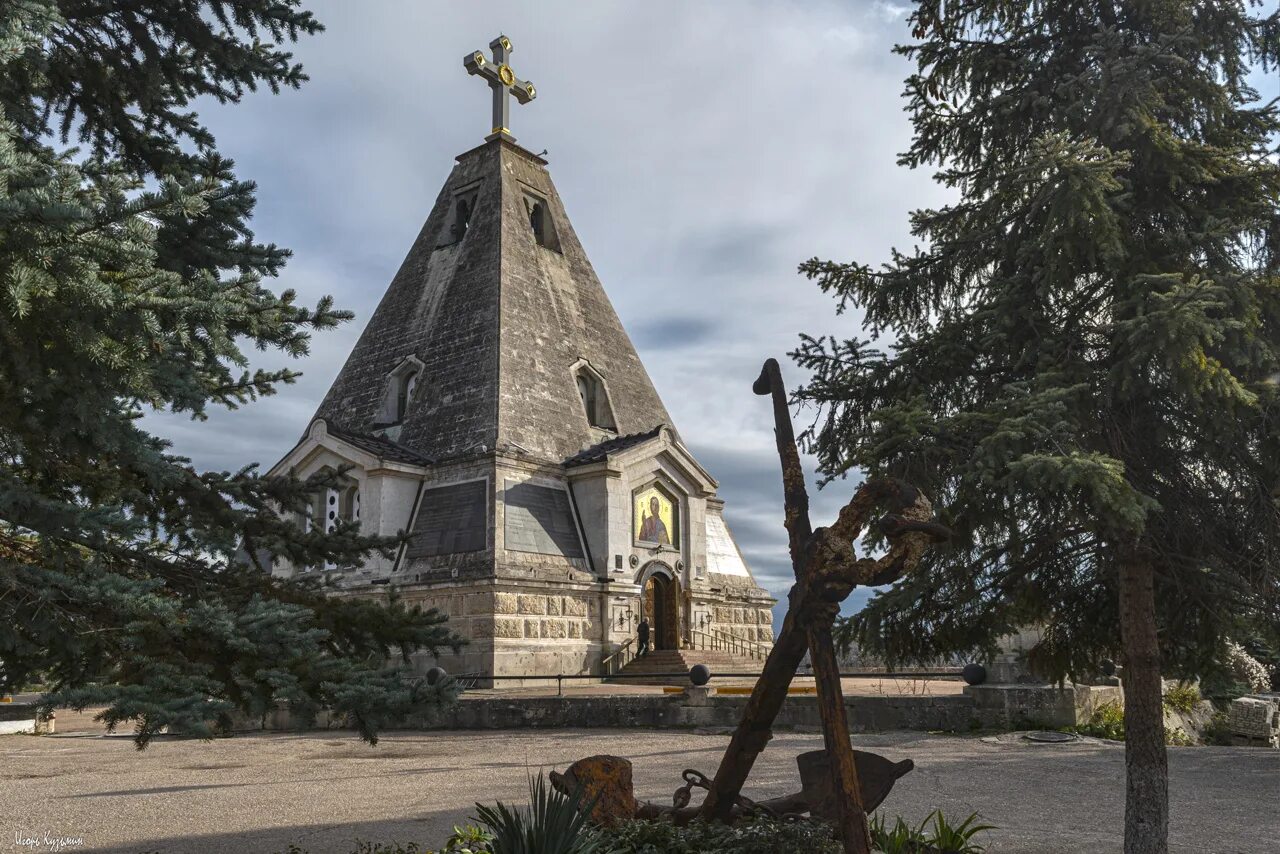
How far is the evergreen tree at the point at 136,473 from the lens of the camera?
4609mm

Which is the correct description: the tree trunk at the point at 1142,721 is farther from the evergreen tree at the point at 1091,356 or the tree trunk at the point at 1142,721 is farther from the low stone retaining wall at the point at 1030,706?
the low stone retaining wall at the point at 1030,706

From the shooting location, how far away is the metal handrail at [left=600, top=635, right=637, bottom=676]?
81.2ft

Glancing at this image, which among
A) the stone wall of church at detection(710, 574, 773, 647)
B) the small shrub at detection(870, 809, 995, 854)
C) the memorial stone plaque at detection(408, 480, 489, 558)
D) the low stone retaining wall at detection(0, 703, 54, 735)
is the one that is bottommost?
the low stone retaining wall at detection(0, 703, 54, 735)

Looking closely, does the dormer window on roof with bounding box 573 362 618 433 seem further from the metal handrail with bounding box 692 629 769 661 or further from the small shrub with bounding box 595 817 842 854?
the small shrub with bounding box 595 817 842 854

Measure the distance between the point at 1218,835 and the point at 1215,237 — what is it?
5.07 meters

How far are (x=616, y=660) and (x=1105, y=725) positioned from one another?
41.4 ft

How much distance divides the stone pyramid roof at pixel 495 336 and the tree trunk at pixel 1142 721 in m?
18.9

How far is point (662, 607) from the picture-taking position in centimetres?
2756

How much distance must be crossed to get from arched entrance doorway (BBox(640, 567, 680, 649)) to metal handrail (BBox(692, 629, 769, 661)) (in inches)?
26.1

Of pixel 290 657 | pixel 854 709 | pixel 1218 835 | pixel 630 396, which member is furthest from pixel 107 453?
pixel 630 396

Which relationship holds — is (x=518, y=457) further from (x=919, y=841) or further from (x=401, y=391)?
(x=919, y=841)

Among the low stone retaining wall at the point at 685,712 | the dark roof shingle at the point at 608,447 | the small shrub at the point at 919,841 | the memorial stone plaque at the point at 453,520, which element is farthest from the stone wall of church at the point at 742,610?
the small shrub at the point at 919,841

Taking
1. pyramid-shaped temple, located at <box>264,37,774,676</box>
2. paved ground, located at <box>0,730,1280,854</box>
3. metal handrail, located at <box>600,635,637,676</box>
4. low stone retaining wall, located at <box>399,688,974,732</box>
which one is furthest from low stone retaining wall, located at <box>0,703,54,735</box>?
metal handrail, located at <box>600,635,637,676</box>

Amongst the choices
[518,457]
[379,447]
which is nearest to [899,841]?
[518,457]
